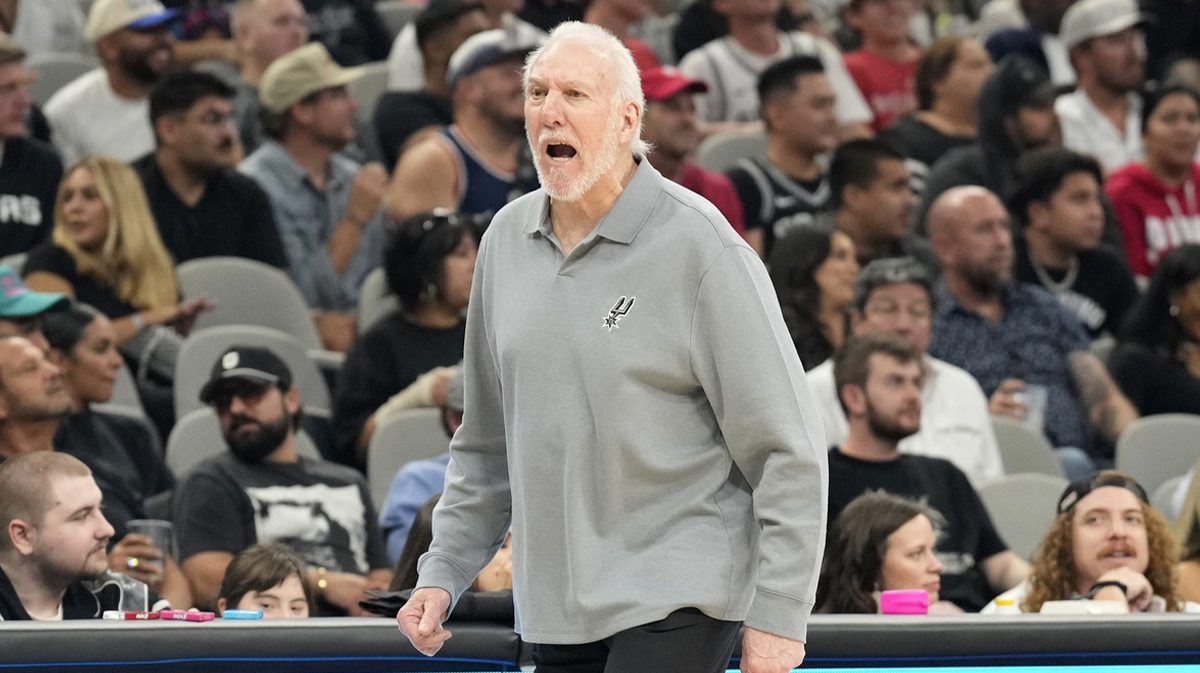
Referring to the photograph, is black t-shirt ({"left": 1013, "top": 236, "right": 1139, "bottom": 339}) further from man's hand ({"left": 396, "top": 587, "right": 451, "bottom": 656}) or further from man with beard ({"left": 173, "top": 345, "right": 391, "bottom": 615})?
man's hand ({"left": 396, "top": 587, "right": 451, "bottom": 656})

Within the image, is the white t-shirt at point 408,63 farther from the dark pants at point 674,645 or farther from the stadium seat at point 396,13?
the dark pants at point 674,645

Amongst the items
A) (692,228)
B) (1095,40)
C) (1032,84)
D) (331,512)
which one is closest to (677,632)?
(692,228)

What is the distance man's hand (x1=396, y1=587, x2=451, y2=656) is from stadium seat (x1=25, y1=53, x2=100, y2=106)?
5.94 metres

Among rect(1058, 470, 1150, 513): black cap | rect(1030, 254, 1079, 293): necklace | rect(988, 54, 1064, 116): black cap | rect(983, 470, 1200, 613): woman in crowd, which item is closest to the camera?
rect(983, 470, 1200, 613): woman in crowd

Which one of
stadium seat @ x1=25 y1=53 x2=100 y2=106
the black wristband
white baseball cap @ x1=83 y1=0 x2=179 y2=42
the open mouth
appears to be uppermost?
the open mouth

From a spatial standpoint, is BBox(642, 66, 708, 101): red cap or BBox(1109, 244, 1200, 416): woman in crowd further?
BBox(642, 66, 708, 101): red cap

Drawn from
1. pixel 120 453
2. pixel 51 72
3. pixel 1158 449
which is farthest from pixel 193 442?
pixel 1158 449

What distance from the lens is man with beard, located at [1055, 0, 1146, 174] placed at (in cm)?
880

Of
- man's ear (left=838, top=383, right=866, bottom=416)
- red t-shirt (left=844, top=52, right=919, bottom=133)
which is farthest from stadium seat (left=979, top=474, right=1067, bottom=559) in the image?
red t-shirt (left=844, top=52, right=919, bottom=133)

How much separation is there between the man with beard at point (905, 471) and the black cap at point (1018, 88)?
8.98ft

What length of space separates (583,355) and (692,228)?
227 mm

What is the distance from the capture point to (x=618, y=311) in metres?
2.40

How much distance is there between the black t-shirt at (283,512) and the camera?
5055 millimetres

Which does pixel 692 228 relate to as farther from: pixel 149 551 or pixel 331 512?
pixel 331 512
